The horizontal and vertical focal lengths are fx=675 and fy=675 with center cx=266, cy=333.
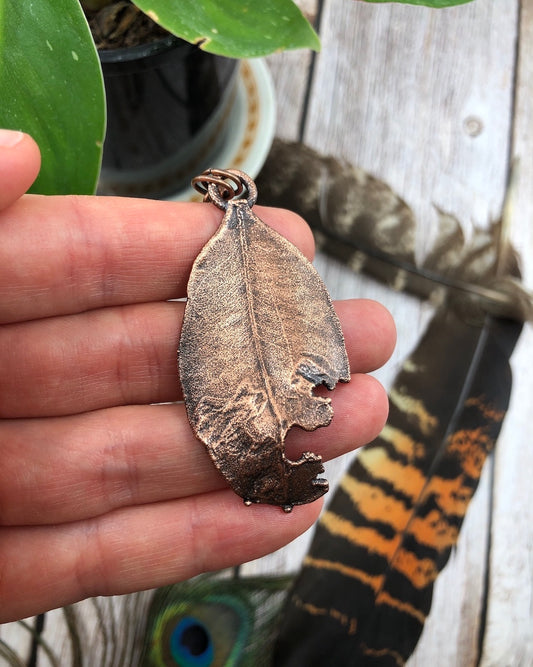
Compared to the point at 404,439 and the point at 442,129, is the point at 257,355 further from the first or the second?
the point at 442,129

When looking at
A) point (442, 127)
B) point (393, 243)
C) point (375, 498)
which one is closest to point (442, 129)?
point (442, 127)

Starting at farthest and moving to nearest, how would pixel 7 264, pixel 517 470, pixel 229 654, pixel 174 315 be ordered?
pixel 517 470 < pixel 229 654 < pixel 174 315 < pixel 7 264

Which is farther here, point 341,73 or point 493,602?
point 341,73

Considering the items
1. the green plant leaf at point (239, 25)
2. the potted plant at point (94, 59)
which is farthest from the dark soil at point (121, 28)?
the green plant leaf at point (239, 25)

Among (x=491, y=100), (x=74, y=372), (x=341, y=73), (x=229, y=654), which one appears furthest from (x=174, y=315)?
(x=491, y=100)

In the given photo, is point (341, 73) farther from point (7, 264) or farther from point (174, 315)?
point (7, 264)

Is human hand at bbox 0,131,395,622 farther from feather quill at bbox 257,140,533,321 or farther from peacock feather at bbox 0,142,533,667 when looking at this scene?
feather quill at bbox 257,140,533,321
